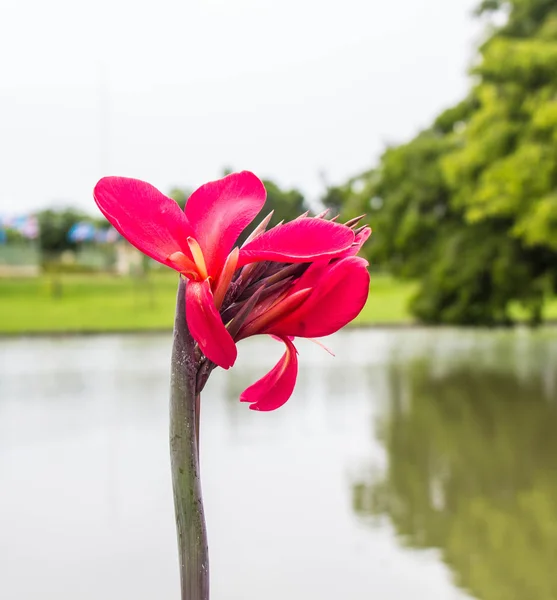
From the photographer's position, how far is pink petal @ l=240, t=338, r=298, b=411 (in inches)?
25.3

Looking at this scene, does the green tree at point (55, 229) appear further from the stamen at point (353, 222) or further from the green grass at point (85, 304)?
the stamen at point (353, 222)

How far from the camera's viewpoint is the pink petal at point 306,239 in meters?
0.54

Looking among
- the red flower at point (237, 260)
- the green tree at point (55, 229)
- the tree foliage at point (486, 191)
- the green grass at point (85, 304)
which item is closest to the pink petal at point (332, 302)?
the red flower at point (237, 260)

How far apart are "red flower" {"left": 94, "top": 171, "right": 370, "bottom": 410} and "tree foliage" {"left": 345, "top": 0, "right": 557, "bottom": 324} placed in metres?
9.34

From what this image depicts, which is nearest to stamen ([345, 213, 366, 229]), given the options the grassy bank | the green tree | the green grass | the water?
the water

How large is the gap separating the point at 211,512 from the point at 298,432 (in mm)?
2636

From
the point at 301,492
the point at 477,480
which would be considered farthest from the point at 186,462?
the point at 477,480

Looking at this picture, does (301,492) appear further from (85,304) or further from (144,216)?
(85,304)

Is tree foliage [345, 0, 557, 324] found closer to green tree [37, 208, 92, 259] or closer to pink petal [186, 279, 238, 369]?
pink petal [186, 279, 238, 369]

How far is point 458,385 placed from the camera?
35.4 feet

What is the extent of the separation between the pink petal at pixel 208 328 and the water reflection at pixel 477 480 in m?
3.32

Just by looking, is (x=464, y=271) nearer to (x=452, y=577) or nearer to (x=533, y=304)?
(x=533, y=304)

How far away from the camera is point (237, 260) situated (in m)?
0.55

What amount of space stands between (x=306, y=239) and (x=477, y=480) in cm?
541
